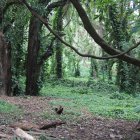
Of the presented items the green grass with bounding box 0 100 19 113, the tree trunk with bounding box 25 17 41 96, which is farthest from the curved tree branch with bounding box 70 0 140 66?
the tree trunk with bounding box 25 17 41 96

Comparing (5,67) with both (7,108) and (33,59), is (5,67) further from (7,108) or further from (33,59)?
(7,108)

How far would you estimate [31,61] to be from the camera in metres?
16.1

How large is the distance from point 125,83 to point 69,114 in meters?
9.64

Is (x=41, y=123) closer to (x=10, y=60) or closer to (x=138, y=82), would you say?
(x=10, y=60)

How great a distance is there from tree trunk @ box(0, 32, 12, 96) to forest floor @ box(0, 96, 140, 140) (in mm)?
3471

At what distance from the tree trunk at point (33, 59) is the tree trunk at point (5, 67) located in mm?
1280

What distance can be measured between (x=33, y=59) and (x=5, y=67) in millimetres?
1667

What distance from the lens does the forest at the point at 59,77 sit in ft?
22.8

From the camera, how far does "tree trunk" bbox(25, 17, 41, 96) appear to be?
15.9m

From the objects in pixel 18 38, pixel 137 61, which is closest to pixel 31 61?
pixel 18 38

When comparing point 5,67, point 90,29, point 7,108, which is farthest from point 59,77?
point 90,29

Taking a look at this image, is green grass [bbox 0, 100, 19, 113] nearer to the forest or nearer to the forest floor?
the forest

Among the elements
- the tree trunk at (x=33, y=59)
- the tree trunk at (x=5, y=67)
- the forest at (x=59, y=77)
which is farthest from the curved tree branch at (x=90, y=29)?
the tree trunk at (x=33, y=59)

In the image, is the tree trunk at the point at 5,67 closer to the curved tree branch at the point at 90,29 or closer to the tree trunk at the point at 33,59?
the tree trunk at the point at 33,59
